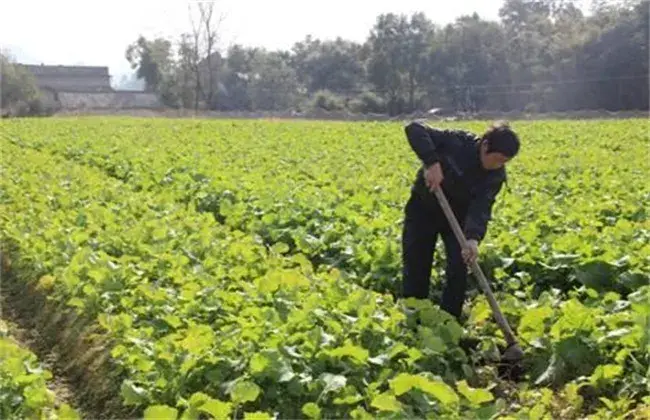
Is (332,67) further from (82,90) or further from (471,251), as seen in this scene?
(471,251)

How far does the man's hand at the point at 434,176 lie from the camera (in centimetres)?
518

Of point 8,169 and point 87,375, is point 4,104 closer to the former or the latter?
point 8,169

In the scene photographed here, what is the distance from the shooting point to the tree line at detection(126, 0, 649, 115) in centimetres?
4834

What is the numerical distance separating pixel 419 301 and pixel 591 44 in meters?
48.6

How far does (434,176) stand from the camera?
5.18 meters

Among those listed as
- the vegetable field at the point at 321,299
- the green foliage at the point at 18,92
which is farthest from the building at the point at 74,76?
the vegetable field at the point at 321,299

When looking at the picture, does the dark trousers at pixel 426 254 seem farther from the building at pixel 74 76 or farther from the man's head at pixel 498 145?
Result: the building at pixel 74 76

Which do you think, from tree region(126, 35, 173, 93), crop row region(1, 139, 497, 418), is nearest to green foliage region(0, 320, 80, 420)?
crop row region(1, 139, 497, 418)

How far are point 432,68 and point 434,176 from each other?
168ft

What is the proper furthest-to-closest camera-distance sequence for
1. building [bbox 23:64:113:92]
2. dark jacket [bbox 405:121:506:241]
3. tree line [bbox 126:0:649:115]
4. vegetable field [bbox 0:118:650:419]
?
building [bbox 23:64:113:92]
tree line [bbox 126:0:649:115]
dark jacket [bbox 405:121:506:241]
vegetable field [bbox 0:118:650:419]

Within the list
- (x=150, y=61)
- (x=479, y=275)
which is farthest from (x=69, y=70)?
(x=479, y=275)

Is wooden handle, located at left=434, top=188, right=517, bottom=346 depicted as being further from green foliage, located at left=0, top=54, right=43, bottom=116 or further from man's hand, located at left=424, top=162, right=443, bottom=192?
green foliage, located at left=0, top=54, right=43, bottom=116

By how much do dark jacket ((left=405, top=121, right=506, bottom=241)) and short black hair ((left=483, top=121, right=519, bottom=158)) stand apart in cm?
26

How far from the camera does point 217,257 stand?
6.76 m
